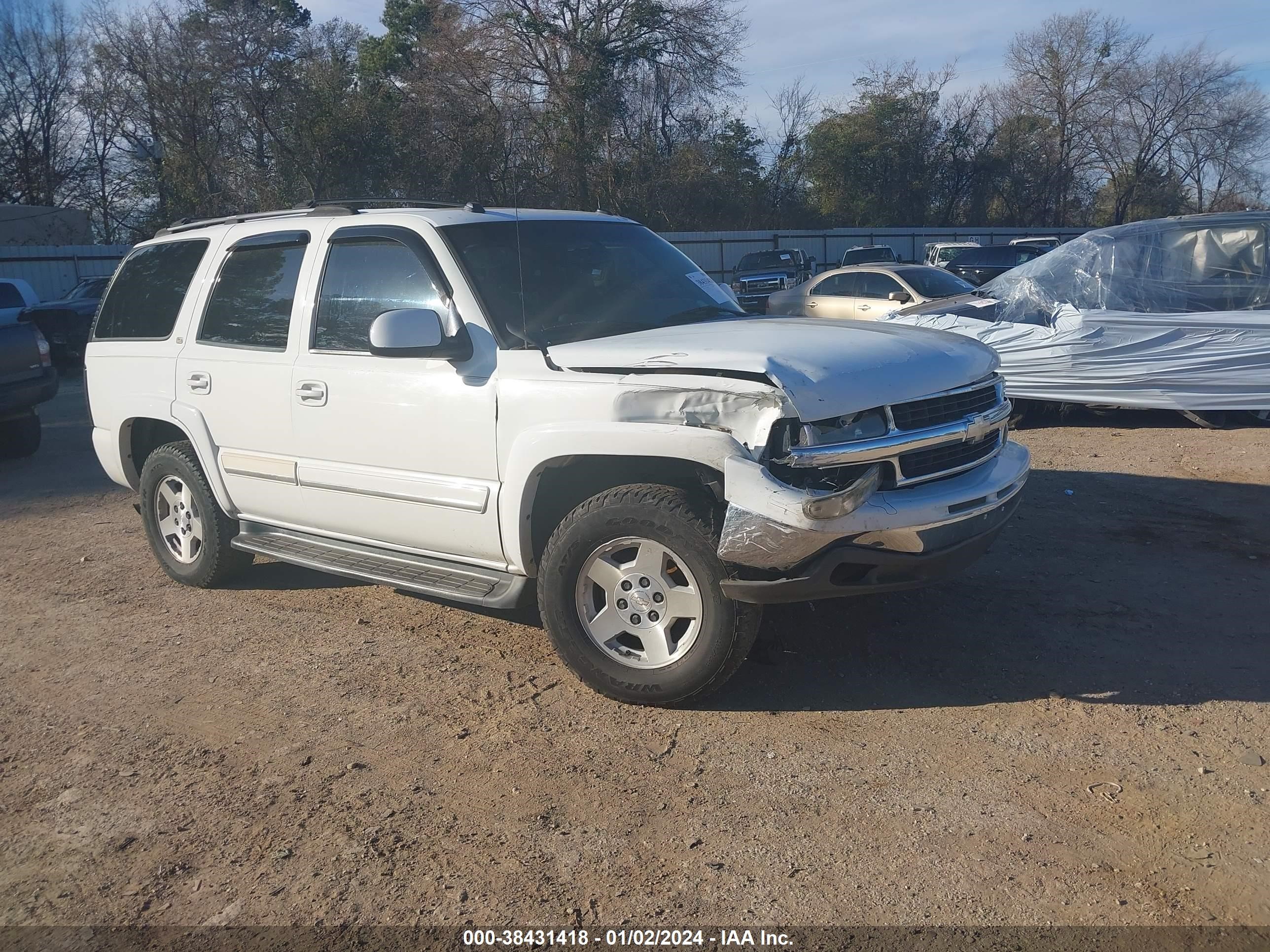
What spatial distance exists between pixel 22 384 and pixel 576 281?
7.73m

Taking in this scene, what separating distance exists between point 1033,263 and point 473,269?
8.04m

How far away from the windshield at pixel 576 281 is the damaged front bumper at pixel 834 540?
1314mm

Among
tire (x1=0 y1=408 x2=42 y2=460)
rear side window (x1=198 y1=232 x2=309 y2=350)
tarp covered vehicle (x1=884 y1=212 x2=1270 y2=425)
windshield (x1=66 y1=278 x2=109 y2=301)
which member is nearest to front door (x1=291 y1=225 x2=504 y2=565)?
rear side window (x1=198 y1=232 x2=309 y2=350)

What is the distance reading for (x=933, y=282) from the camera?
1402 cm

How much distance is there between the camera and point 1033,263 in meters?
11.2

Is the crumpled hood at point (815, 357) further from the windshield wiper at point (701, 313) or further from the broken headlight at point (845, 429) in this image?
the windshield wiper at point (701, 313)

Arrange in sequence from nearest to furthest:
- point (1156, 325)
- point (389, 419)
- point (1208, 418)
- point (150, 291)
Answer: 1. point (389, 419)
2. point (150, 291)
3. point (1156, 325)
4. point (1208, 418)

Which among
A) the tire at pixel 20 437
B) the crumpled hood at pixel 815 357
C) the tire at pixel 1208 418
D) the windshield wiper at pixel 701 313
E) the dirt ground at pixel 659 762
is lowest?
the dirt ground at pixel 659 762

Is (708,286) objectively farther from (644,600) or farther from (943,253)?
(943,253)

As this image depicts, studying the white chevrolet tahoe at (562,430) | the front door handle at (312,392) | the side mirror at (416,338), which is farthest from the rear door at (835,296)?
the side mirror at (416,338)

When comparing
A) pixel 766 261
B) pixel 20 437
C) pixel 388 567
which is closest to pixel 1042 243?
pixel 766 261

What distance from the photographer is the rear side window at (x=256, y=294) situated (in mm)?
5504

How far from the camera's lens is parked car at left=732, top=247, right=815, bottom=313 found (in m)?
26.4

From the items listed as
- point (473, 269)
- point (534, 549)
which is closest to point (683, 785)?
point (534, 549)
